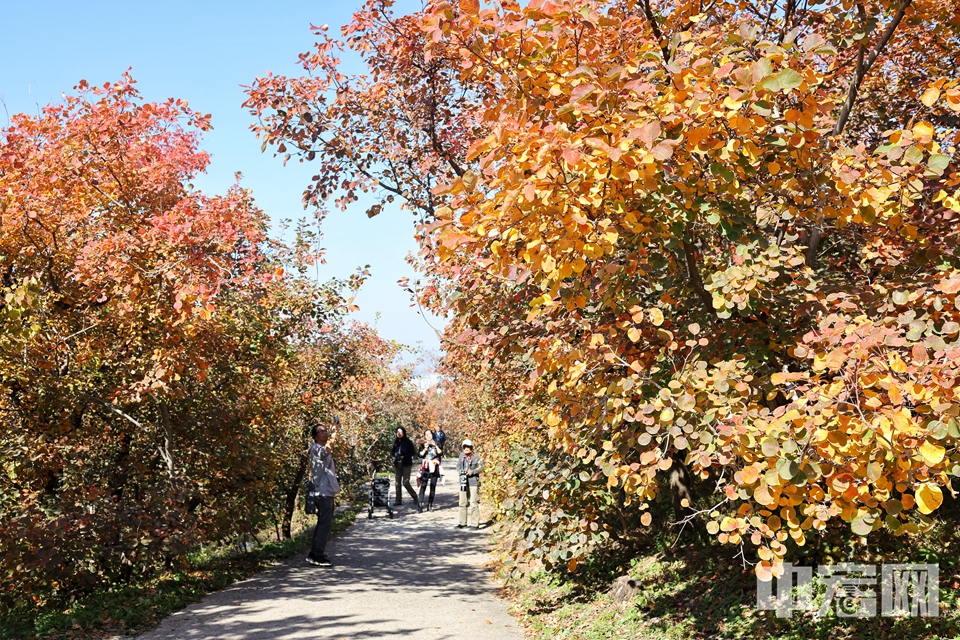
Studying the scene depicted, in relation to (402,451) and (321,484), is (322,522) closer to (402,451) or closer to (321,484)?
(321,484)

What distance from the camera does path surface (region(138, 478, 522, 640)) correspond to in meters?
5.95

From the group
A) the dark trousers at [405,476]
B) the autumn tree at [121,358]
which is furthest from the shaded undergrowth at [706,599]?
the dark trousers at [405,476]

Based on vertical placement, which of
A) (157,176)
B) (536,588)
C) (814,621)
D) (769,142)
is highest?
(157,176)

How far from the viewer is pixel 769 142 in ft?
11.4

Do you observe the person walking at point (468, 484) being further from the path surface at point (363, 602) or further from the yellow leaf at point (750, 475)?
the yellow leaf at point (750, 475)

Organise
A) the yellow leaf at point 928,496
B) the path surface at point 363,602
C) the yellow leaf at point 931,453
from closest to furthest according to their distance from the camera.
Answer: the yellow leaf at point 931,453 → the yellow leaf at point 928,496 → the path surface at point 363,602

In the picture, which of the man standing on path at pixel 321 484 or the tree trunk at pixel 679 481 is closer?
the tree trunk at pixel 679 481

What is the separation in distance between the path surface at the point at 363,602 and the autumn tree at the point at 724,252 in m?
2.52

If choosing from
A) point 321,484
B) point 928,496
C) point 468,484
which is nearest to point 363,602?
point 321,484

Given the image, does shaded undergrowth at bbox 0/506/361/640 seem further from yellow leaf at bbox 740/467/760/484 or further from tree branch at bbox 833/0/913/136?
tree branch at bbox 833/0/913/136

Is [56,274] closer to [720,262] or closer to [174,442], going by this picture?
[174,442]

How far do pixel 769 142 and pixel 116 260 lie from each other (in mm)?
5534

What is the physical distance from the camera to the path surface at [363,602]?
19.5ft

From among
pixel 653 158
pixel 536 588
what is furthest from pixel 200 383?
pixel 653 158
